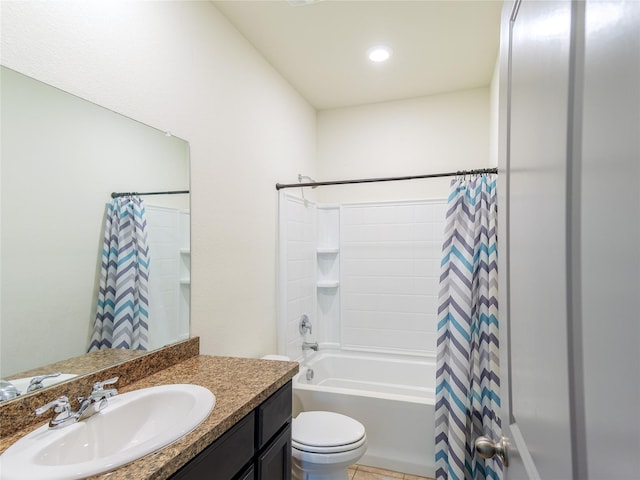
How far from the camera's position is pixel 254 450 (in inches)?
49.4

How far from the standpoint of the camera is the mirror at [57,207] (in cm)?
108

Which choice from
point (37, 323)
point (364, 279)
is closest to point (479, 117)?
point (364, 279)

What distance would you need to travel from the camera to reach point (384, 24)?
7.38 ft

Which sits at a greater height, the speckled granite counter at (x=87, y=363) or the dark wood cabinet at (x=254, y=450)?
the speckled granite counter at (x=87, y=363)

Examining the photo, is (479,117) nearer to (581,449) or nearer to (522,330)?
(522,330)

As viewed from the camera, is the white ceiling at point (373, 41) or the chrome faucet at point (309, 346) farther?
the chrome faucet at point (309, 346)

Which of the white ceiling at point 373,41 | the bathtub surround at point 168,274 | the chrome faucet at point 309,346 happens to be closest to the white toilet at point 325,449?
the bathtub surround at point 168,274

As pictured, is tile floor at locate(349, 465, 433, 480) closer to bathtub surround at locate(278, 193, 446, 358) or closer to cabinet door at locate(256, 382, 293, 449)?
bathtub surround at locate(278, 193, 446, 358)

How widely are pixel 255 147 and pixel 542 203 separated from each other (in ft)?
7.04

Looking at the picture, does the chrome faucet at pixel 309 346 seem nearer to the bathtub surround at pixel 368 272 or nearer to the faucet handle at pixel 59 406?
the bathtub surround at pixel 368 272

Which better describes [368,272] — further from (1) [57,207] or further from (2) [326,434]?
(1) [57,207]

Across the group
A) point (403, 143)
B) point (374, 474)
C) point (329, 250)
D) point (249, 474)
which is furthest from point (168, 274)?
point (403, 143)

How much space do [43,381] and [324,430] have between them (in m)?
1.36

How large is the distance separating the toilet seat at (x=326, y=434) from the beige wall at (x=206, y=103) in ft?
1.93
